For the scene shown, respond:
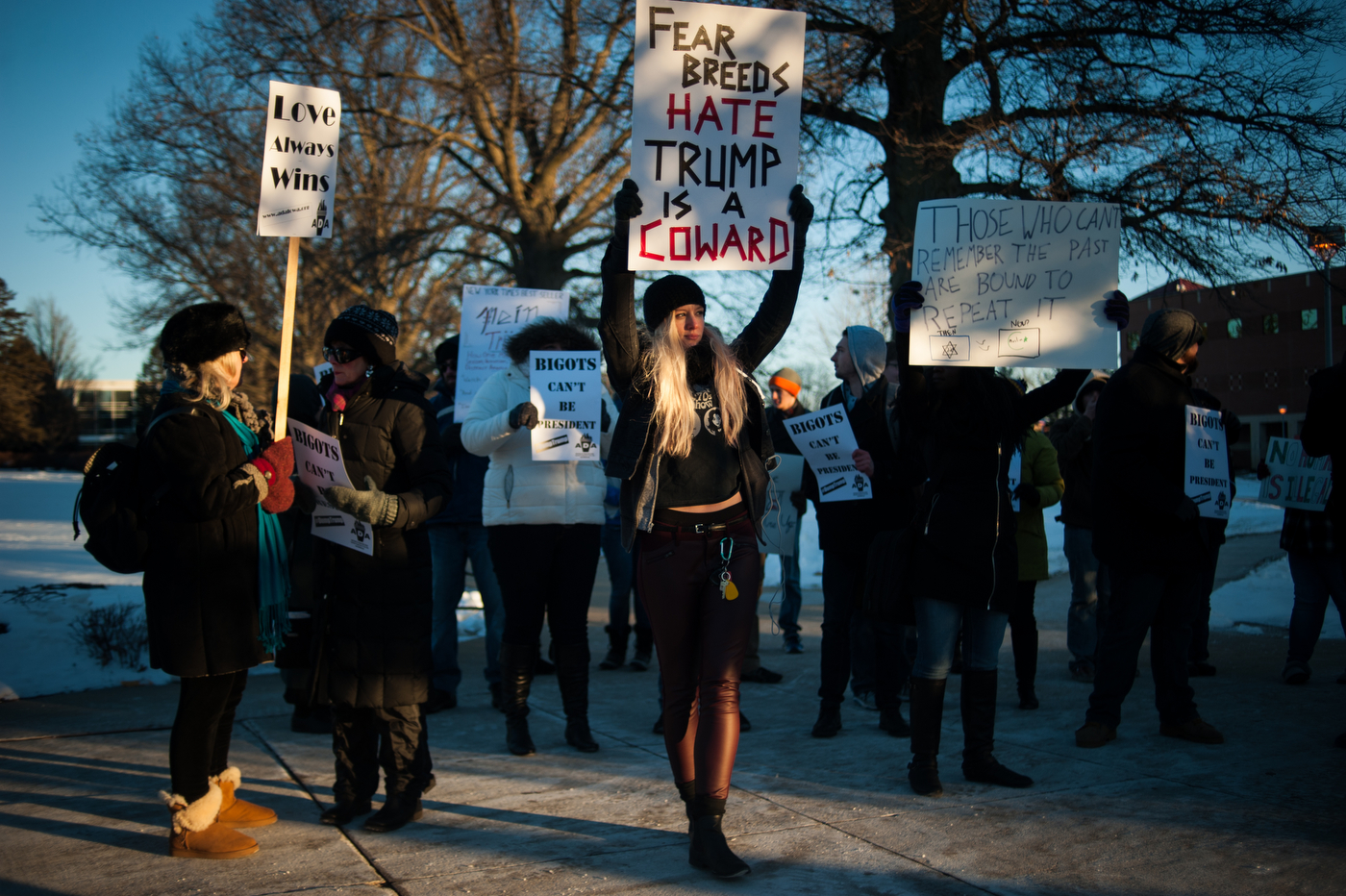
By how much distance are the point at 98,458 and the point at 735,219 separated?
2397mm

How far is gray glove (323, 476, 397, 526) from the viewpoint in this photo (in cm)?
371

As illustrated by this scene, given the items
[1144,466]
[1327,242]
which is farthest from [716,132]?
[1327,242]

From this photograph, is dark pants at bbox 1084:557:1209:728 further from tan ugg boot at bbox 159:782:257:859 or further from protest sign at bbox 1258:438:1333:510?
tan ugg boot at bbox 159:782:257:859

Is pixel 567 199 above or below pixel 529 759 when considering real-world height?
above

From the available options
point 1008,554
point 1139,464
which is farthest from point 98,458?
point 1139,464

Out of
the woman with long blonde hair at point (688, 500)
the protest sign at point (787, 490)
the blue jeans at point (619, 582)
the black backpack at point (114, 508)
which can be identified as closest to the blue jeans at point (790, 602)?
Answer: the protest sign at point (787, 490)

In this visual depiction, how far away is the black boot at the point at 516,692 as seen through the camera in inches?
195

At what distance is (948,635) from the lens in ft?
13.9

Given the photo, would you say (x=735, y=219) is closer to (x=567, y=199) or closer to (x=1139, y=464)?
(x=1139, y=464)

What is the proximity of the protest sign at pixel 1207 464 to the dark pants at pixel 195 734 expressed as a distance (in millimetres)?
4308

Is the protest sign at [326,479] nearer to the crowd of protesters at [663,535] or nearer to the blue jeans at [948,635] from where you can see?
the crowd of protesters at [663,535]

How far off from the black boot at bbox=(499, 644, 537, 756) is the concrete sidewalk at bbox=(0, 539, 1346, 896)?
0.41 feet

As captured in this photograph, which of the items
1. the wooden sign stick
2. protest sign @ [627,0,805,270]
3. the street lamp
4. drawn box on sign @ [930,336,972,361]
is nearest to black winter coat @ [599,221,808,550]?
protest sign @ [627,0,805,270]

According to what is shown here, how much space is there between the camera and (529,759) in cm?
484
